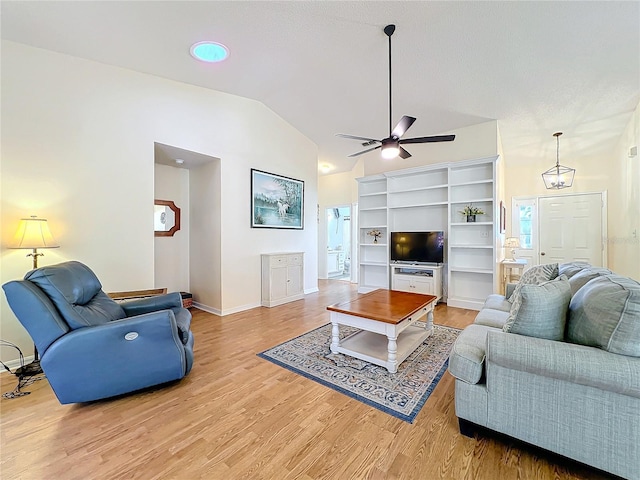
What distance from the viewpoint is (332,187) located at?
25.5 feet

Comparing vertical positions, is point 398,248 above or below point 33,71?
below

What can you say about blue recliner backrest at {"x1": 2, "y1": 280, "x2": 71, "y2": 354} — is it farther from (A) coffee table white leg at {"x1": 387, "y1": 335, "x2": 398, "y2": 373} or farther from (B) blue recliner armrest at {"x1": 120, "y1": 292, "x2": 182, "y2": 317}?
(A) coffee table white leg at {"x1": 387, "y1": 335, "x2": 398, "y2": 373}

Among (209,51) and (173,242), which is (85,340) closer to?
(173,242)

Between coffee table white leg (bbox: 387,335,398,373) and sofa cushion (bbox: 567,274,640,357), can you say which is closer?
sofa cushion (bbox: 567,274,640,357)

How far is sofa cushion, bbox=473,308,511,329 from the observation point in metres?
2.29

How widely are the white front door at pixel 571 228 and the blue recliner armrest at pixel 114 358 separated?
7235mm

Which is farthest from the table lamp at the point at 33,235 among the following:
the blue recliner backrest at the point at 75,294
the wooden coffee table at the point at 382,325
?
the wooden coffee table at the point at 382,325

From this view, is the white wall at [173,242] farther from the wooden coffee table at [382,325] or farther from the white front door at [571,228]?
the white front door at [571,228]

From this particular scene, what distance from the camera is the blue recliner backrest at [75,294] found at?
6.19 ft

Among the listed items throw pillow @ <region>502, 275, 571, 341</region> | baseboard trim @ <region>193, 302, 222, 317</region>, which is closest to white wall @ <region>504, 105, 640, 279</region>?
throw pillow @ <region>502, 275, 571, 341</region>

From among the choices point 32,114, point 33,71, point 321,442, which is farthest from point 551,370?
point 33,71

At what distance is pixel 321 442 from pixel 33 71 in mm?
4148

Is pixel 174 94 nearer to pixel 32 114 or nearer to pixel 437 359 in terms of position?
pixel 32 114

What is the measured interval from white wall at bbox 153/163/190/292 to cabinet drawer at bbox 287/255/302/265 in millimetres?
1805
